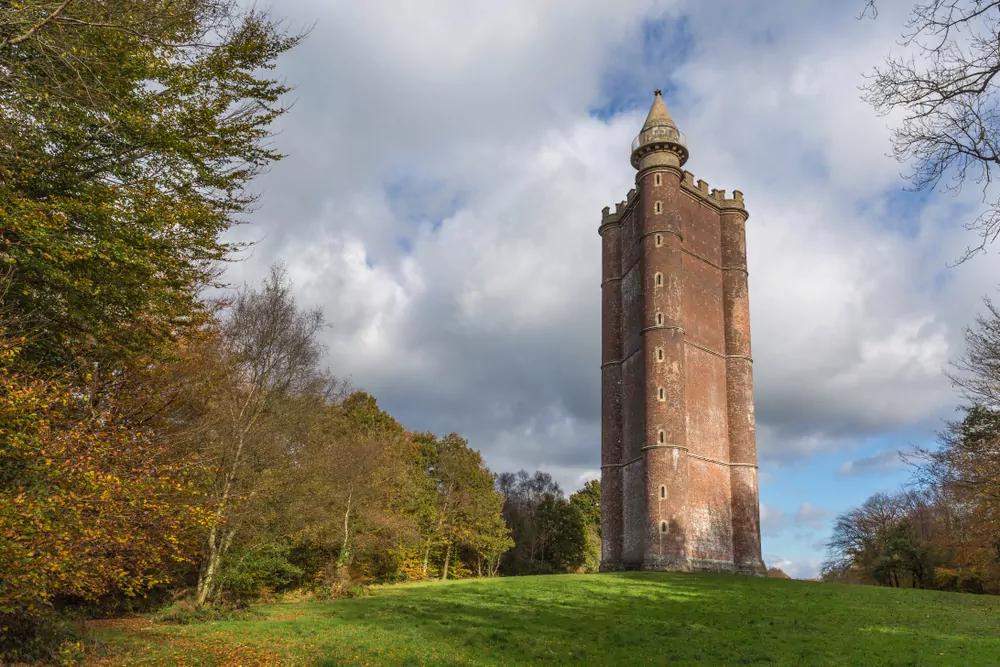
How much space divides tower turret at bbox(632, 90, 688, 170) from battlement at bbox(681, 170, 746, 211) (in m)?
1.47

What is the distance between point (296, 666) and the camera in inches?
441

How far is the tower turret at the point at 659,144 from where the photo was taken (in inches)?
1639

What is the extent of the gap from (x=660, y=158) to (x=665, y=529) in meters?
22.3

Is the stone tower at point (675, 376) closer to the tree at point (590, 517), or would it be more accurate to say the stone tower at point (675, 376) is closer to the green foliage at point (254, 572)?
the green foliage at point (254, 572)

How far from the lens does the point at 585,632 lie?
15.2 meters

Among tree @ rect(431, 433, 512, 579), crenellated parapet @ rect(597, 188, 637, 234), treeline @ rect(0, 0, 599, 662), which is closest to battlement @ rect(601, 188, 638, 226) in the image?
crenellated parapet @ rect(597, 188, 637, 234)

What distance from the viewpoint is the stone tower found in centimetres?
3594

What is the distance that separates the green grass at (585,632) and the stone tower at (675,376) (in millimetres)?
12129

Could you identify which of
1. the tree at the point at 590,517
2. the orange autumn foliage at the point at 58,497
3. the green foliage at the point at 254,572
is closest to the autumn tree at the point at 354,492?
the green foliage at the point at 254,572

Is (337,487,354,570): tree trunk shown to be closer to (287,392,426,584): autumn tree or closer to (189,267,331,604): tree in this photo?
(287,392,426,584): autumn tree

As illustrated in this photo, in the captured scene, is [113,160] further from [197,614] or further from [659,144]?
[659,144]

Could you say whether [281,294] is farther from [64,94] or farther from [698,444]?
[698,444]

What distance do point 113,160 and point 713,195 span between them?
41.1 metres

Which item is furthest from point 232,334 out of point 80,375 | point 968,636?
point 968,636
